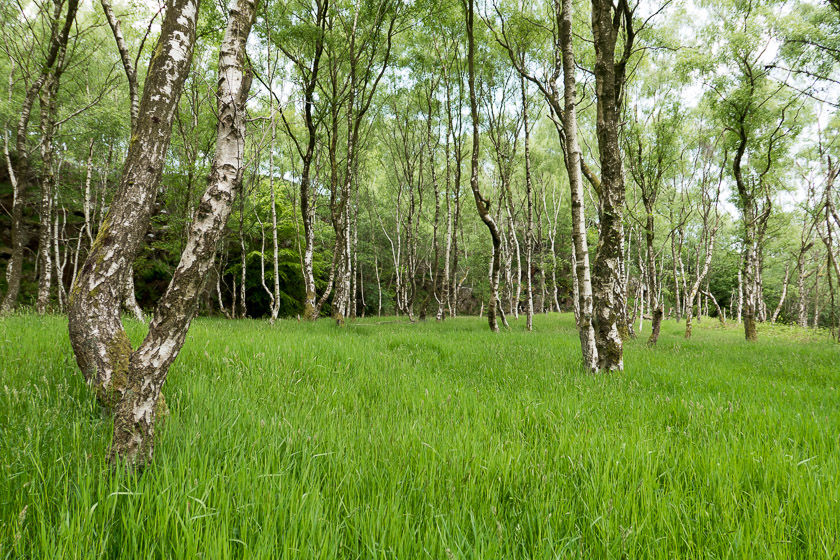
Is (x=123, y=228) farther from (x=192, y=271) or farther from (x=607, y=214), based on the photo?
(x=607, y=214)

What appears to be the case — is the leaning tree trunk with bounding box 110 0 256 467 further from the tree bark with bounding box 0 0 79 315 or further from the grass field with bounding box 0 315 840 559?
the tree bark with bounding box 0 0 79 315

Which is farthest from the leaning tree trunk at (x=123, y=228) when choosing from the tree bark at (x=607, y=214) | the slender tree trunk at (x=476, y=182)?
the slender tree trunk at (x=476, y=182)

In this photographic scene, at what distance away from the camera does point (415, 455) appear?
2.37 meters

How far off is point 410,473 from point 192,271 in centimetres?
198

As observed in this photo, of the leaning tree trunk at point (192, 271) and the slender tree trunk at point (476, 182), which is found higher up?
the slender tree trunk at point (476, 182)

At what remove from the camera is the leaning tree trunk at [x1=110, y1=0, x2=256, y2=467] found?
75.8 inches

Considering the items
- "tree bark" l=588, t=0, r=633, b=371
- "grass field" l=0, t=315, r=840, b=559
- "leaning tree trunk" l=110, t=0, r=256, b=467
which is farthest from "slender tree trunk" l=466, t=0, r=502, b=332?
"leaning tree trunk" l=110, t=0, r=256, b=467

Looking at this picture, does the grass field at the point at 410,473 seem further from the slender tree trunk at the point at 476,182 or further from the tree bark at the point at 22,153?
the tree bark at the point at 22,153

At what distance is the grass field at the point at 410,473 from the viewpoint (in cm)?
147

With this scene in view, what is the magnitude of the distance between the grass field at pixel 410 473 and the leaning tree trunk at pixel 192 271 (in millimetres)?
197

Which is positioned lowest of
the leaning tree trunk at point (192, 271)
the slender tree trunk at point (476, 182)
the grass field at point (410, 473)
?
the grass field at point (410, 473)

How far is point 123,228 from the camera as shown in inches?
107

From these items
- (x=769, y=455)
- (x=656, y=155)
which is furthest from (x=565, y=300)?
(x=769, y=455)

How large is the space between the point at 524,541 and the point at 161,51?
429 cm
